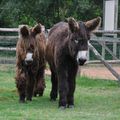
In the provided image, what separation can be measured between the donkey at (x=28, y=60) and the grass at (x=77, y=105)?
1.07 ft

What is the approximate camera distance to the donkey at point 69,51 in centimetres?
951

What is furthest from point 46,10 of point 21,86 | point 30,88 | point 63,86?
point 63,86

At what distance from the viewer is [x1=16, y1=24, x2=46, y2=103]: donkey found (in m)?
10.7

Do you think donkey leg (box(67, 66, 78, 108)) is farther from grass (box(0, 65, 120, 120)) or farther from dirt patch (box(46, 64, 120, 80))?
dirt patch (box(46, 64, 120, 80))

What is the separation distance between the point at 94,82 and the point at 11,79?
2591mm

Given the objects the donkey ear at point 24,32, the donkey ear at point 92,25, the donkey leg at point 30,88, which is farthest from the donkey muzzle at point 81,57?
the donkey leg at point 30,88

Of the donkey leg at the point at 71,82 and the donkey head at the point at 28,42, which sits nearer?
the donkey leg at the point at 71,82

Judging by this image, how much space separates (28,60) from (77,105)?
1397 mm

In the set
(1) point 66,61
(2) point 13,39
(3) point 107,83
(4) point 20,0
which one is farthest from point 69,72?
(4) point 20,0

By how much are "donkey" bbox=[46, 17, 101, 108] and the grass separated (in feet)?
1.35

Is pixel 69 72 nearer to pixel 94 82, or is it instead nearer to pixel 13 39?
pixel 94 82

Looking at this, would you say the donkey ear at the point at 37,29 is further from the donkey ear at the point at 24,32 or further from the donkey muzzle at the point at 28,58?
the donkey muzzle at the point at 28,58

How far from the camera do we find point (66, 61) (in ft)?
33.3

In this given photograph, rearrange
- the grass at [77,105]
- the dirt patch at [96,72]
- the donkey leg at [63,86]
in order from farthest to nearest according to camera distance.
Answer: the dirt patch at [96,72] < the donkey leg at [63,86] < the grass at [77,105]
